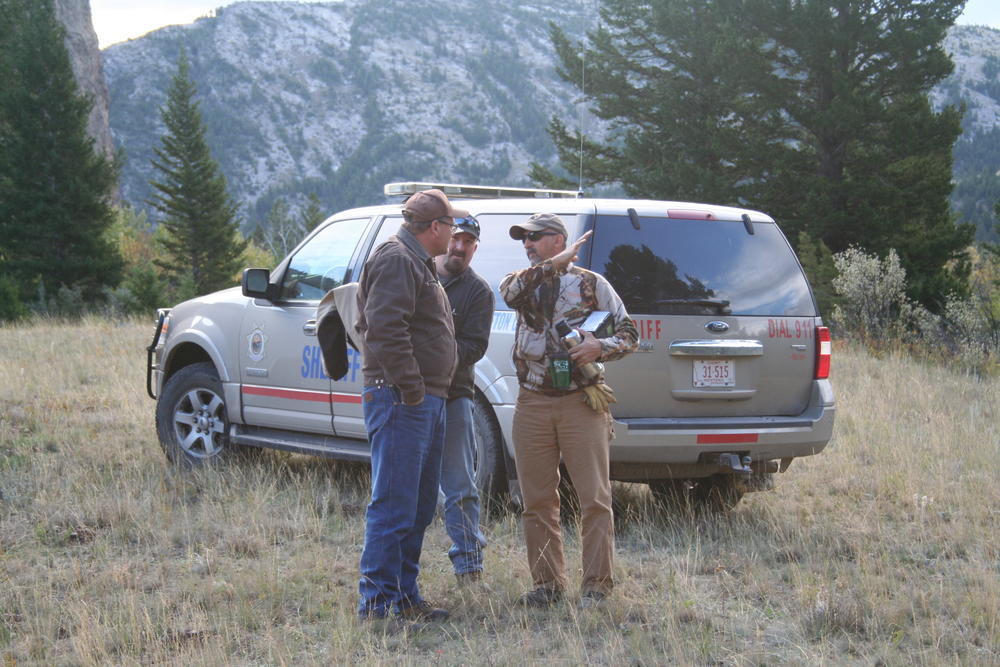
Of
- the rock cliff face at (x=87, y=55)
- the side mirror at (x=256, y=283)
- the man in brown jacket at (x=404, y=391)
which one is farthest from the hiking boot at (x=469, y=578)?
the rock cliff face at (x=87, y=55)

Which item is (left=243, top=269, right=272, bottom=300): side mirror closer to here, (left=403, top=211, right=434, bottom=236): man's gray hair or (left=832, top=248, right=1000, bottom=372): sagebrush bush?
(left=403, top=211, right=434, bottom=236): man's gray hair

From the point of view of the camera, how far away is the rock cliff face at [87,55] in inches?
3433

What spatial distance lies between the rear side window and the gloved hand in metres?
1.05

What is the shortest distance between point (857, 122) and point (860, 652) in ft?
87.4

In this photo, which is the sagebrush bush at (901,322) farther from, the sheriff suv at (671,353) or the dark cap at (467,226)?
the dark cap at (467,226)

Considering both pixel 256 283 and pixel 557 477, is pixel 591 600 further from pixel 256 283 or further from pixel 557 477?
pixel 256 283

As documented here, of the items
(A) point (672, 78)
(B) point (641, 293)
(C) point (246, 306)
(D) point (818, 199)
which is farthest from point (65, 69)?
(B) point (641, 293)

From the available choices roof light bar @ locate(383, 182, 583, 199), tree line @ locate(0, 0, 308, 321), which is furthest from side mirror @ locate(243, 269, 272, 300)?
tree line @ locate(0, 0, 308, 321)

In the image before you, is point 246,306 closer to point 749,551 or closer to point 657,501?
point 657,501

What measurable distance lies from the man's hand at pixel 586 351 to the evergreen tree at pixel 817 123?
924 inches

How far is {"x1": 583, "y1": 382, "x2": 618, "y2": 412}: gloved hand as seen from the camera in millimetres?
4395

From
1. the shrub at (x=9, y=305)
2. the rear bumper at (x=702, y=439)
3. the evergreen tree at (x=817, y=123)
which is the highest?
the evergreen tree at (x=817, y=123)

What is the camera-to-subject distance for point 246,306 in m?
7.09

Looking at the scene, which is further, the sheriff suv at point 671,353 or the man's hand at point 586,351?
the sheriff suv at point 671,353
